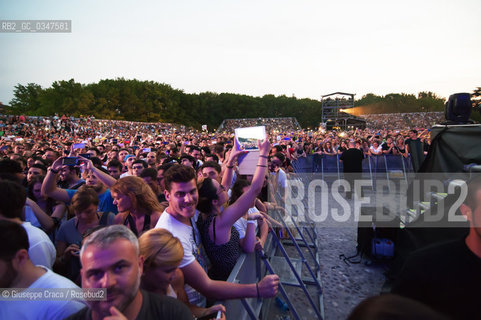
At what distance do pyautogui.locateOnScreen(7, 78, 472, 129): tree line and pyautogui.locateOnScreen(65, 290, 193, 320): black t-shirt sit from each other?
64.3 metres

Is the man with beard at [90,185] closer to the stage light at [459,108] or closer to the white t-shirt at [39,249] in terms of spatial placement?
the white t-shirt at [39,249]

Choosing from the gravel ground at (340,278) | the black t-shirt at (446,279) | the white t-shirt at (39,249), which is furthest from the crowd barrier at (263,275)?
the white t-shirt at (39,249)

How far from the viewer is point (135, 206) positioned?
2773 mm

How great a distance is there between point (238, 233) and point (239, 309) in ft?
2.44

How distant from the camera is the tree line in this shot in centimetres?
→ 5750

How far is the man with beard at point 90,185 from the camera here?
3.39 metres

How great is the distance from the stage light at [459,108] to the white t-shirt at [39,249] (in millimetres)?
5682

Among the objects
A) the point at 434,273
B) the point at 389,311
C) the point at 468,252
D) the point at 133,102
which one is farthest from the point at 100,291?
the point at 133,102

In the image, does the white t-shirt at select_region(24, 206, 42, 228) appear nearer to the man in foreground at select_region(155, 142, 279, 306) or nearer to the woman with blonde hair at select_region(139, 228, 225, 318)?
the man in foreground at select_region(155, 142, 279, 306)

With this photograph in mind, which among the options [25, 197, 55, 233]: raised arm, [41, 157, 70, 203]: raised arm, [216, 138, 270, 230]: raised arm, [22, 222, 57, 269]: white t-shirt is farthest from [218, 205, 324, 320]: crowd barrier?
[41, 157, 70, 203]: raised arm

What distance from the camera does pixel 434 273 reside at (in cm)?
167

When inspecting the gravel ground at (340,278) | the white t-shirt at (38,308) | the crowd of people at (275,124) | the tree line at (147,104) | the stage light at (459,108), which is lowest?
the gravel ground at (340,278)

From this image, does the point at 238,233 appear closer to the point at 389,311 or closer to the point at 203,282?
the point at 203,282

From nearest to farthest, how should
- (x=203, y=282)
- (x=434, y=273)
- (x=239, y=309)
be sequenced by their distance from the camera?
(x=434, y=273), (x=203, y=282), (x=239, y=309)
